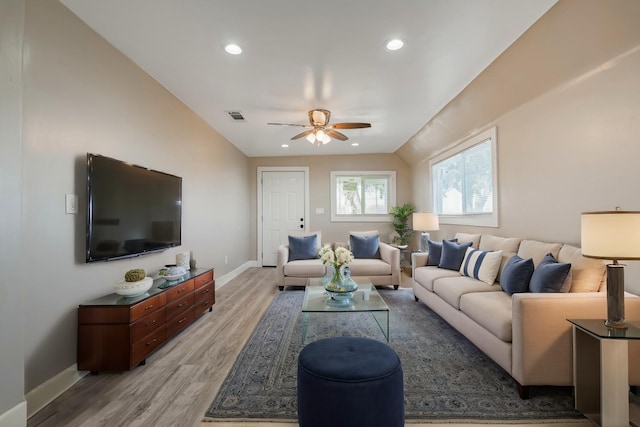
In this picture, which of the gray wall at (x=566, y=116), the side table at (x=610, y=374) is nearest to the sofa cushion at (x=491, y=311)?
the side table at (x=610, y=374)

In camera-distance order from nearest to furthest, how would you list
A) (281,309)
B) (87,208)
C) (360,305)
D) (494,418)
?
(494,418) < (87,208) < (360,305) < (281,309)

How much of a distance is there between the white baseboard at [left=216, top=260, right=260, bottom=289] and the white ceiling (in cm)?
268

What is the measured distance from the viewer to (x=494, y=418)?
1595 millimetres

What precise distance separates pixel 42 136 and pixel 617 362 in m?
3.58

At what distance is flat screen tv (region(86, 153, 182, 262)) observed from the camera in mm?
2088

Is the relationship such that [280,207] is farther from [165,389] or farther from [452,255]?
[165,389]

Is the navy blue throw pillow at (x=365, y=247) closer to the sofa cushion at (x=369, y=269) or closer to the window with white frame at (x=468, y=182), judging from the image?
the sofa cushion at (x=369, y=269)

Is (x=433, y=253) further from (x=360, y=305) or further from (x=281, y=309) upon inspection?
(x=281, y=309)

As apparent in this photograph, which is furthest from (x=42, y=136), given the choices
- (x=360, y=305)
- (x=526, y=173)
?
(x=526, y=173)

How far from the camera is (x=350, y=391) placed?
1.28 metres

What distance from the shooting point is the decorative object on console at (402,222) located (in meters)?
6.06

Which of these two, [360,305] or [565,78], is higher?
[565,78]

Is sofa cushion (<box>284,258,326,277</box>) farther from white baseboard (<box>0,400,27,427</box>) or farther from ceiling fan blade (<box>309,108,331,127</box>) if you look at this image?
white baseboard (<box>0,400,27,427</box>)

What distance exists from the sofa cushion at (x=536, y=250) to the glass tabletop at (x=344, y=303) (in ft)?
4.43
